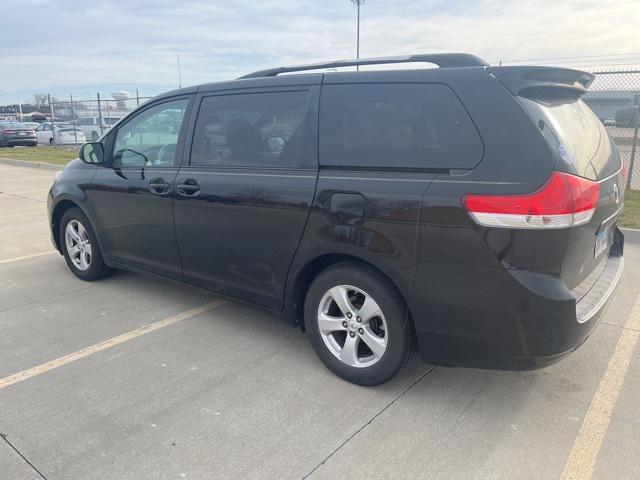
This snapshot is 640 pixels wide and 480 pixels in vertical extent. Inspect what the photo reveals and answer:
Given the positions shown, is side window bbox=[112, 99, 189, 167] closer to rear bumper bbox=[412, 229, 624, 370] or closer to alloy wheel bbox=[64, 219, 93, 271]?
alloy wheel bbox=[64, 219, 93, 271]

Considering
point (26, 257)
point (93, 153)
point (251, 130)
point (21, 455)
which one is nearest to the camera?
point (21, 455)

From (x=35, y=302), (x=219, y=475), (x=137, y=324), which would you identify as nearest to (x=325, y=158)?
(x=219, y=475)

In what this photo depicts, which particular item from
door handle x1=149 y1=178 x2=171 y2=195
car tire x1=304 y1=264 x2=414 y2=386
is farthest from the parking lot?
door handle x1=149 y1=178 x2=171 y2=195

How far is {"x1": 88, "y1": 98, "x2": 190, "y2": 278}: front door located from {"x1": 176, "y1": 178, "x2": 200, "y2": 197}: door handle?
112 mm

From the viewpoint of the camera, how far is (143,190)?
13.6 feet

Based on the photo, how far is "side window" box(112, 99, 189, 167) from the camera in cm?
404

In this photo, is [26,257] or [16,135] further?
[16,135]

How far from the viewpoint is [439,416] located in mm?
2820

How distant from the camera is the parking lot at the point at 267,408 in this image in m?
2.44

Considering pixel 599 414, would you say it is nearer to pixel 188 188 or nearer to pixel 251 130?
pixel 251 130

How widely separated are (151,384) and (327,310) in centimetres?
116

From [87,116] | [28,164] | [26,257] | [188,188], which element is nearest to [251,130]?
[188,188]

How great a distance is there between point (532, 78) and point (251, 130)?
1778 mm

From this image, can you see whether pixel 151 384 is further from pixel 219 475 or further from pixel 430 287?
pixel 430 287
